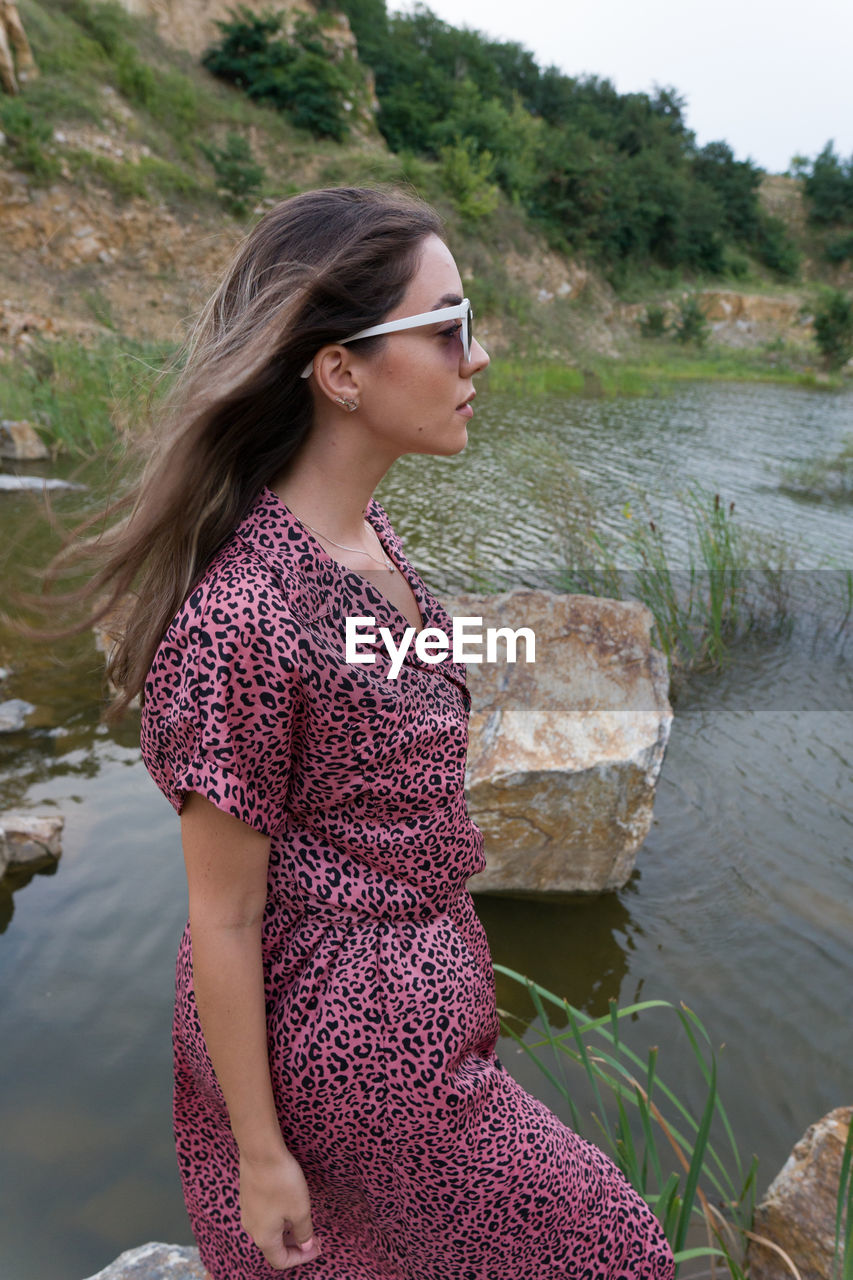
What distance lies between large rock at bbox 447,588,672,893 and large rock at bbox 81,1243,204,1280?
1.53 metres

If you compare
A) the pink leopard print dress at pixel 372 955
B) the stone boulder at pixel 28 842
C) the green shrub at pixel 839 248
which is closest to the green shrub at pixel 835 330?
the green shrub at pixel 839 248

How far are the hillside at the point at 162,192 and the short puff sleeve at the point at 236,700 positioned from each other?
11290 millimetres

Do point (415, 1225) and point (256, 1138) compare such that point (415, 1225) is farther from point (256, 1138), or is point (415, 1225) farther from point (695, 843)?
point (695, 843)

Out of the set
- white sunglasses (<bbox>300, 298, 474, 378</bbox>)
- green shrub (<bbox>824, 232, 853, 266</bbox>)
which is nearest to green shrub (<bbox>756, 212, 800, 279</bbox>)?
green shrub (<bbox>824, 232, 853, 266</bbox>)

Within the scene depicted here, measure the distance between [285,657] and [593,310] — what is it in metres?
31.1

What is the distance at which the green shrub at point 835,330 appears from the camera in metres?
23.4

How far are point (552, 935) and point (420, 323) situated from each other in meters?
2.43

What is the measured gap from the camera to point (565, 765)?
294 cm

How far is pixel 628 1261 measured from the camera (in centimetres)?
100

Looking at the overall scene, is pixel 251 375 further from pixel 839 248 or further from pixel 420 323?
pixel 839 248

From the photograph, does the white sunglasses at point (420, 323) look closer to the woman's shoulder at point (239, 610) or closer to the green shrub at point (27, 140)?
the woman's shoulder at point (239, 610)

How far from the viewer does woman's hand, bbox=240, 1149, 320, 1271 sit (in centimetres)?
91

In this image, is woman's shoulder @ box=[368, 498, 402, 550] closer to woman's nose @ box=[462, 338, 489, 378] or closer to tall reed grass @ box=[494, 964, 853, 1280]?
woman's nose @ box=[462, 338, 489, 378]

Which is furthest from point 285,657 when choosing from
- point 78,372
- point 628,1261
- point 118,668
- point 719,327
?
point 719,327
